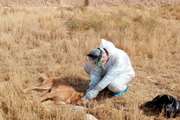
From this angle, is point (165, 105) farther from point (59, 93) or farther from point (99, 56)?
point (59, 93)

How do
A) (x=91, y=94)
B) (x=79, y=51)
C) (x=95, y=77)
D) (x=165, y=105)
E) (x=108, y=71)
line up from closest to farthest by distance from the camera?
(x=165, y=105) → (x=91, y=94) → (x=108, y=71) → (x=95, y=77) → (x=79, y=51)

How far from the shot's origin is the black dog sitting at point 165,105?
7.16m

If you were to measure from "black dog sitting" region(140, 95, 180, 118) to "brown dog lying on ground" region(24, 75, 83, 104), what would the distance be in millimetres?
1152

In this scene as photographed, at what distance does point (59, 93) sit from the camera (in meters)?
7.86

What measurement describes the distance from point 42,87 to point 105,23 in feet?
19.0

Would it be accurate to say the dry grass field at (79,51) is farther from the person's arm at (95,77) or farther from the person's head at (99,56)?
the person's head at (99,56)

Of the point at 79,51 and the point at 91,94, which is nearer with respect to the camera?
the point at 91,94

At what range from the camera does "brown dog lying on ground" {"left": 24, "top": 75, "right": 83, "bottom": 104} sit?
7742 millimetres

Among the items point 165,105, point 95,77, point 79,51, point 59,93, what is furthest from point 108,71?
point 79,51

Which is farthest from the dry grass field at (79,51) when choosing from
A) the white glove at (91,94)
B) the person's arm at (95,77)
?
the person's arm at (95,77)

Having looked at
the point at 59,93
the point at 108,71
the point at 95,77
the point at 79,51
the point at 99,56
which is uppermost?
the point at 99,56

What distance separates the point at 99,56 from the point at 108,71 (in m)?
0.32

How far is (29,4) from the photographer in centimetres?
1752

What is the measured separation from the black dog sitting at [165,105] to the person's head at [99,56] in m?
1.05
